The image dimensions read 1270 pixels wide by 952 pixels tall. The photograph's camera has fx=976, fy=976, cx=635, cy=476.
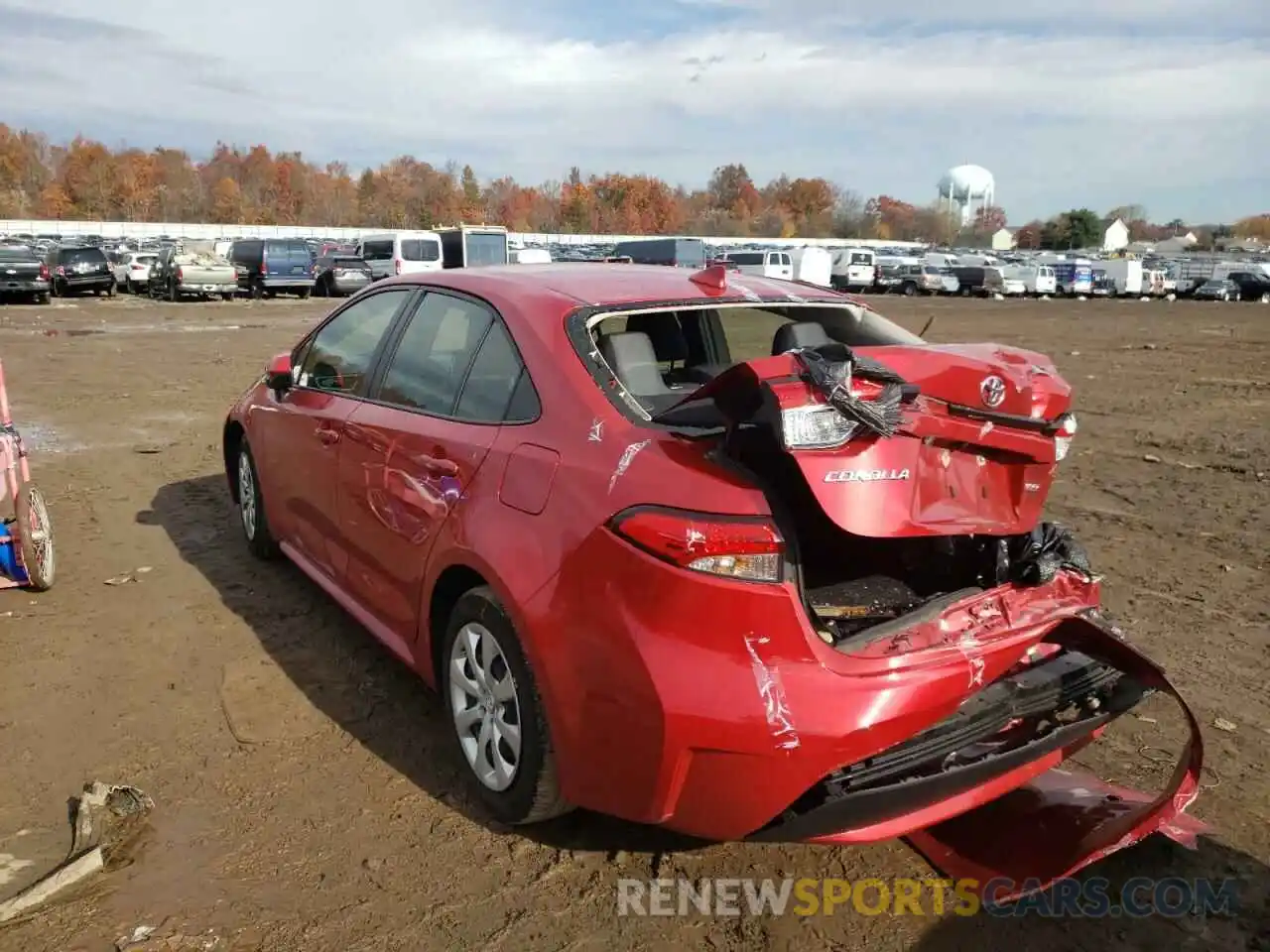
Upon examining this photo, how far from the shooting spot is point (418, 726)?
12.3ft

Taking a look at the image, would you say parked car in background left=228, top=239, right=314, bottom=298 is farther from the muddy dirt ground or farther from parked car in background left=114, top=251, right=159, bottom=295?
the muddy dirt ground

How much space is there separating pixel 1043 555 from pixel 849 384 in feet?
3.23

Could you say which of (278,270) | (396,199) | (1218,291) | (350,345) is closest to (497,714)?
(350,345)

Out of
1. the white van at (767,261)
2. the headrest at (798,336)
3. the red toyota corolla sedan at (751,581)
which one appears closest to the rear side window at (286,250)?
the white van at (767,261)

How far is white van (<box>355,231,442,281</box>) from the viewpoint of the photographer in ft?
94.9

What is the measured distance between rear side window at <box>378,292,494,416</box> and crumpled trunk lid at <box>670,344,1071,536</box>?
3.86 feet

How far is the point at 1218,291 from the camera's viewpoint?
3984 centimetres

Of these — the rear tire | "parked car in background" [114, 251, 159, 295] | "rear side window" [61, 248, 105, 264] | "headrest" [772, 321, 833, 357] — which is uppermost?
"headrest" [772, 321, 833, 357]

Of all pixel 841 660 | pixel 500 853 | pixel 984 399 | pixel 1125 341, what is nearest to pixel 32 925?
pixel 500 853

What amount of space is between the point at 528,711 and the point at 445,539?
25.9 inches

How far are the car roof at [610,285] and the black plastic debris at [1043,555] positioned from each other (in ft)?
4.10

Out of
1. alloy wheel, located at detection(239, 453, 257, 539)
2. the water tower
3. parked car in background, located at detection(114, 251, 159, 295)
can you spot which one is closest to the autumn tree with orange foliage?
the water tower

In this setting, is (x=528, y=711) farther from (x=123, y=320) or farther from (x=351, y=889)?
(x=123, y=320)

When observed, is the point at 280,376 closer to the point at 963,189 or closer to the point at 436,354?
the point at 436,354
